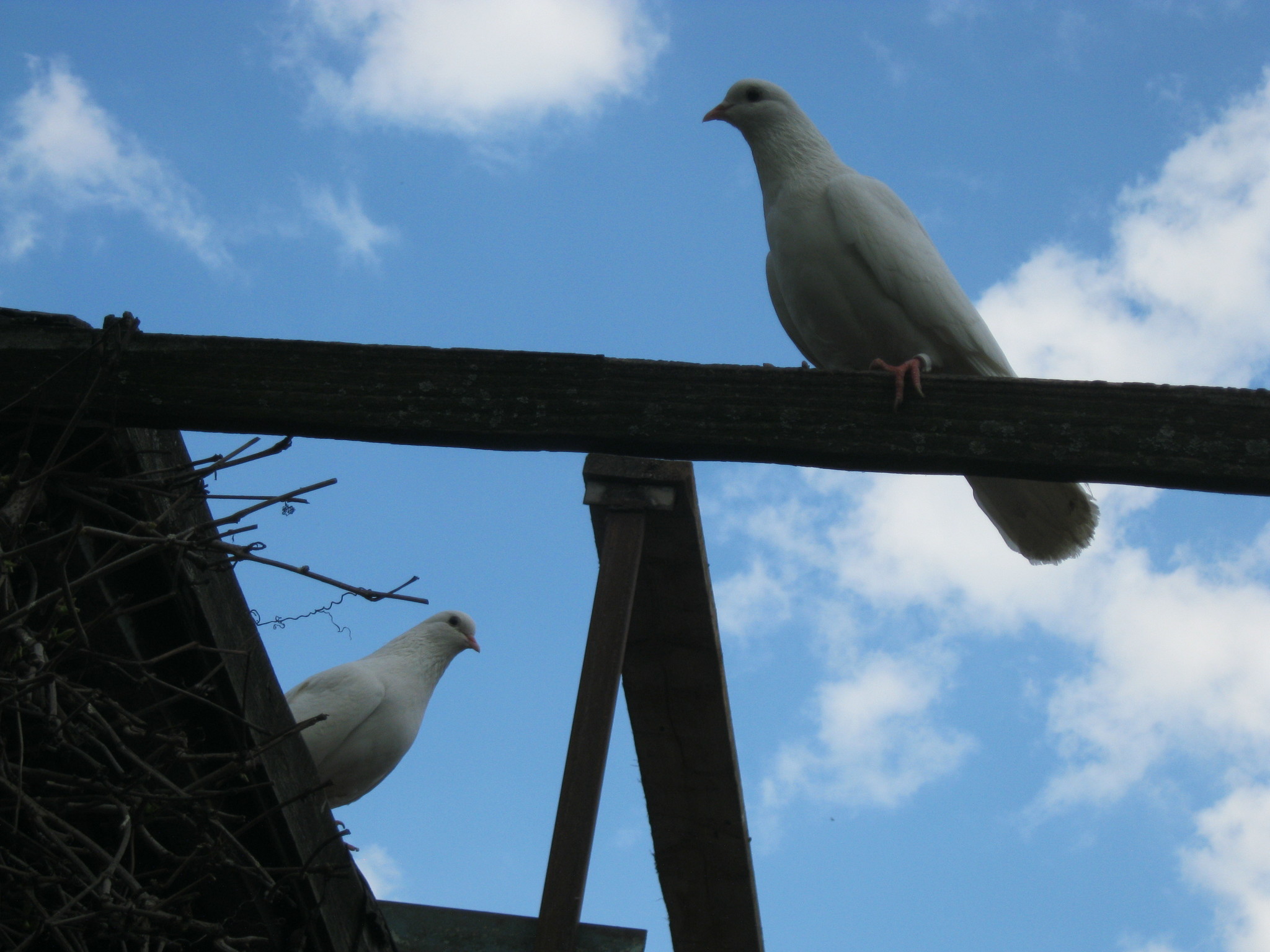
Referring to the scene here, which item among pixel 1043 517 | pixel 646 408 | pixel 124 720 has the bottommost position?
pixel 124 720

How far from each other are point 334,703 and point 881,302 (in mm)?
1899

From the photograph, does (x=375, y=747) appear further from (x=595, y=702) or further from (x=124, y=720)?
(x=124, y=720)

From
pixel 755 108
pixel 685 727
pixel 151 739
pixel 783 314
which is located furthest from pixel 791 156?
pixel 151 739

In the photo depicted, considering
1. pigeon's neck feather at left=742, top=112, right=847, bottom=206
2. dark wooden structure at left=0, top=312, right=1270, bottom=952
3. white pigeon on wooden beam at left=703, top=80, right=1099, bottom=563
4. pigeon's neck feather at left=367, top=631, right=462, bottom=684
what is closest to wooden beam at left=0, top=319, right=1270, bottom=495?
dark wooden structure at left=0, top=312, right=1270, bottom=952

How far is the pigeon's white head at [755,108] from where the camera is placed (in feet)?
11.4

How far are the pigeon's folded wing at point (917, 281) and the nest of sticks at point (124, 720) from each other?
160cm

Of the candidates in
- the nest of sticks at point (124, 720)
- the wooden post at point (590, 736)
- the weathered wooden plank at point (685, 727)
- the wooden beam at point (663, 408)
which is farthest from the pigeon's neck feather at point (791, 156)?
the nest of sticks at point (124, 720)

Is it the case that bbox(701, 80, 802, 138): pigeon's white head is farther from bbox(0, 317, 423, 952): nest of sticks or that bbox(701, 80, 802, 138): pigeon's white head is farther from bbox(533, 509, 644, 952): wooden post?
bbox(0, 317, 423, 952): nest of sticks

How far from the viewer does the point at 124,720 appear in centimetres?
159

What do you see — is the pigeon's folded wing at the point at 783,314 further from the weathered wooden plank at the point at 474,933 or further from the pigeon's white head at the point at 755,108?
the weathered wooden plank at the point at 474,933

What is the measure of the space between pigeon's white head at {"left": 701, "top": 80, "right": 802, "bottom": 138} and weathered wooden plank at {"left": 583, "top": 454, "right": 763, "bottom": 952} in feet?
5.44

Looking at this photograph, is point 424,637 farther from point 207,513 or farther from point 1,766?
point 1,766

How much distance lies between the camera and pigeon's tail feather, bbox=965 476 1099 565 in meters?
2.66

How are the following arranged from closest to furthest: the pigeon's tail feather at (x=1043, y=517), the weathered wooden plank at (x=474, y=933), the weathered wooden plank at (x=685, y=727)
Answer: the weathered wooden plank at (x=685, y=727), the weathered wooden plank at (x=474, y=933), the pigeon's tail feather at (x=1043, y=517)
